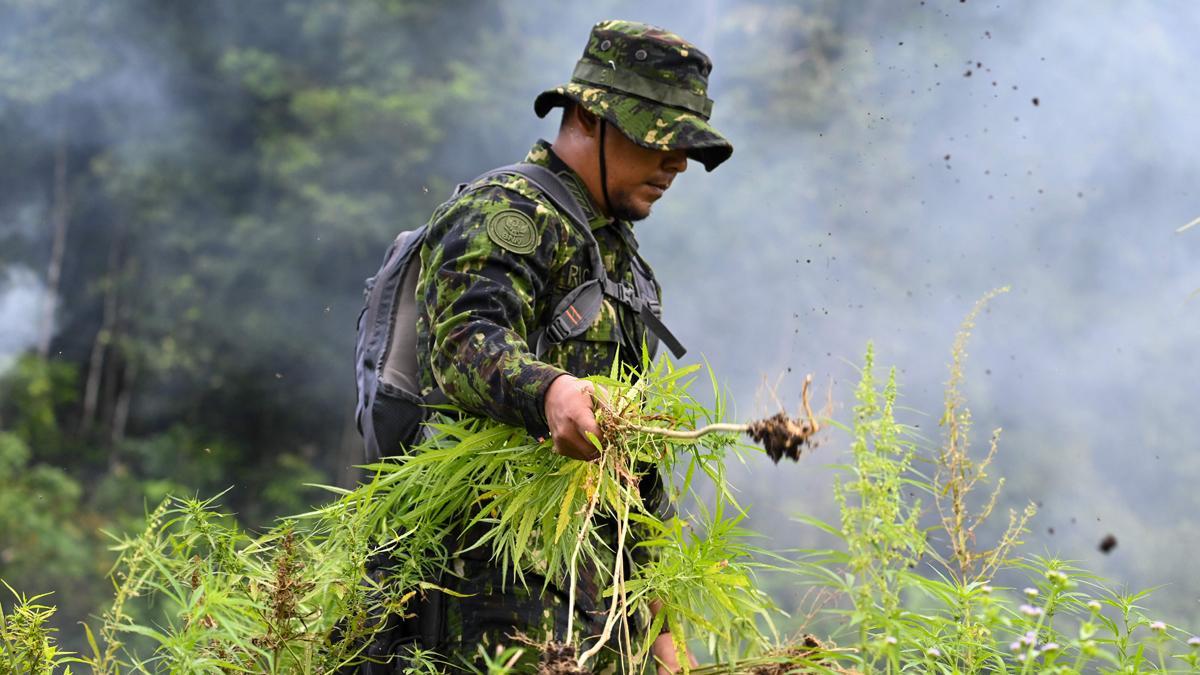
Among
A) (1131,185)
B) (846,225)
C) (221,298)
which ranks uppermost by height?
(221,298)

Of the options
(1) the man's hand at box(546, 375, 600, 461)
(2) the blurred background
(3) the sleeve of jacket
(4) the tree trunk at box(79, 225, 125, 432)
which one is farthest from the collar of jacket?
(4) the tree trunk at box(79, 225, 125, 432)

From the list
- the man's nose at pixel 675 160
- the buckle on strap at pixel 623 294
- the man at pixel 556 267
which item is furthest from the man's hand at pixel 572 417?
the man's nose at pixel 675 160

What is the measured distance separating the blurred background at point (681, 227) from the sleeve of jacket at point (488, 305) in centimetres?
533

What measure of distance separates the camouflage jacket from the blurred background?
16.8 ft

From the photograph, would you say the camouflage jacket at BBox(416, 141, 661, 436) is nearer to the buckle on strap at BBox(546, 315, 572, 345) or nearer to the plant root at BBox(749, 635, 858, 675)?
the buckle on strap at BBox(546, 315, 572, 345)

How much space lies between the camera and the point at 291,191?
1424 cm

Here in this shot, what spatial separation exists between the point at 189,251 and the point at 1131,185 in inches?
398

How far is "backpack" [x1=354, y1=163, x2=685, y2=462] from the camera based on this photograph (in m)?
2.73

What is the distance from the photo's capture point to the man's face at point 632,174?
298 centimetres

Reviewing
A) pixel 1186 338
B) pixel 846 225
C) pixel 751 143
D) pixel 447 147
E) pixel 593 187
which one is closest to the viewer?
pixel 593 187

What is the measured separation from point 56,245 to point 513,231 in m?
13.7

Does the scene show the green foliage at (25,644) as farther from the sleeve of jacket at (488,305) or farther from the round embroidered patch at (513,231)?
the round embroidered patch at (513,231)

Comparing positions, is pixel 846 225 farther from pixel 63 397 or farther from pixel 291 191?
Result: pixel 63 397

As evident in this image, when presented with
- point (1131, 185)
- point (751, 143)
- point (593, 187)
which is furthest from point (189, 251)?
point (593, 187)
